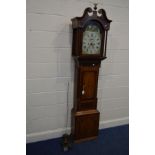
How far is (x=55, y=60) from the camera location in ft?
7.40

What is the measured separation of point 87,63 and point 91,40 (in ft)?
0.91

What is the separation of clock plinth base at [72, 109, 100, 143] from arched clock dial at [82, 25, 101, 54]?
791mm

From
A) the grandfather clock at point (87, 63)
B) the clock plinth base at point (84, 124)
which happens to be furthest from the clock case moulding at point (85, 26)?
the clock plinth base at point (84, 124)

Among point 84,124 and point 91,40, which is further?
point 84,124

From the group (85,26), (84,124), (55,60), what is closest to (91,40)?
(85,26)

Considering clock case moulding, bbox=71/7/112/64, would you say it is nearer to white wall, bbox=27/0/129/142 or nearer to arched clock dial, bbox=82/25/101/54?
arched clock dial, bbox=82/25/101/54

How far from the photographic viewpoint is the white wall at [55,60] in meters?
2.12

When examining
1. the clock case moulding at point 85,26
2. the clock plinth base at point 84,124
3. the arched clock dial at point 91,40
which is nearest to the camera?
the clock case moulding at point 85,26

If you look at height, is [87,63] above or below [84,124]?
above

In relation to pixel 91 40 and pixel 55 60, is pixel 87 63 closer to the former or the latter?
pixel 91 40

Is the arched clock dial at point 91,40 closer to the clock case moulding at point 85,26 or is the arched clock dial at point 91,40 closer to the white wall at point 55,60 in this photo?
the clock case moulding at point 85,26

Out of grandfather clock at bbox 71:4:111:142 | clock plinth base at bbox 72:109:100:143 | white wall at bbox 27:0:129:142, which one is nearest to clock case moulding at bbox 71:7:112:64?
grandfather clock at bbox 71:4:111:142

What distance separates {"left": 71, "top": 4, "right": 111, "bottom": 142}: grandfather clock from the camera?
2.06m

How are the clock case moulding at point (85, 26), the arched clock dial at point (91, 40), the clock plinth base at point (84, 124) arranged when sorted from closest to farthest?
the clock case moulding at point (85, 26), the arched clock dial at point (91, 40), the clock plinth base at point (84, 124)
